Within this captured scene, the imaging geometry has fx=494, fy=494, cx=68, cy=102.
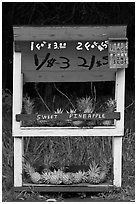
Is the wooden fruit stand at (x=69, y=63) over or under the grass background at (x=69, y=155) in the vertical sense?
over

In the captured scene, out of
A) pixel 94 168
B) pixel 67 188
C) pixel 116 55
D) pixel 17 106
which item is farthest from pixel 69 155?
pixel 116 55

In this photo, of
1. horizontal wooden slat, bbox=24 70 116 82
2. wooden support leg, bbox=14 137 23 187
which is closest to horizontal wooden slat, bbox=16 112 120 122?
wooden support leg, bbox=14 137 23 187

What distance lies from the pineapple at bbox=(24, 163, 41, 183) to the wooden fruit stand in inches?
2.1

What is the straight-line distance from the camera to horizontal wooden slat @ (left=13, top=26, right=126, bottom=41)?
164 inches

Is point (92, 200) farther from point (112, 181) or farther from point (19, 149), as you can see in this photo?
point (19, 149)

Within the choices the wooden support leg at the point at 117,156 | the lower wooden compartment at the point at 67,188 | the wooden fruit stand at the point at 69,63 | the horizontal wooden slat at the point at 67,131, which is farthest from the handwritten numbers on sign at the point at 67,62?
the lower wooden compartment at the point at 67,188

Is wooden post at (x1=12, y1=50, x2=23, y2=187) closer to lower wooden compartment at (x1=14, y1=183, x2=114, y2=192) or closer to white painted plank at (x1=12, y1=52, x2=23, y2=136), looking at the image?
white painted plank at (x1=12, y1=52, x2=23, y2=136)

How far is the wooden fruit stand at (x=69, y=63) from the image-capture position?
13.7ft

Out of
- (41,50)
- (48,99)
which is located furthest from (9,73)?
(41,50)

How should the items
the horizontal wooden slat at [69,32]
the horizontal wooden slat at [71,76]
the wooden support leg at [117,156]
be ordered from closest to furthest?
the horizontal wooden slat at [69,32] < the wooden support leg at [117,156] < the horizontal wooden slat at [71,76]

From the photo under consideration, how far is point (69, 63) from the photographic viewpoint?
432cm

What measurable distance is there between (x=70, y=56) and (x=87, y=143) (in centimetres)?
116

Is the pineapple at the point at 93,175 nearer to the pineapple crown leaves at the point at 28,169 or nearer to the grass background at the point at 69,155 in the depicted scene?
the grass background at the point at 69,155

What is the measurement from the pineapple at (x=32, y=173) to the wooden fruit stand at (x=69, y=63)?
0.05m
